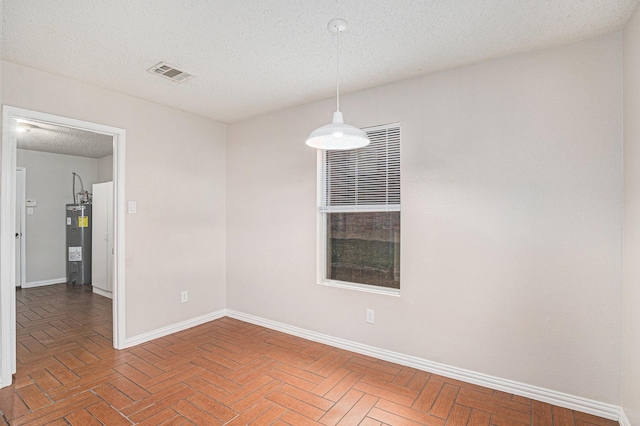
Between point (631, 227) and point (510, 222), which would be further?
point (510, 222)

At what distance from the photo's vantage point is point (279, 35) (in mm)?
2230

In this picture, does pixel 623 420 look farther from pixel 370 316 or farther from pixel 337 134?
pixel 337 134

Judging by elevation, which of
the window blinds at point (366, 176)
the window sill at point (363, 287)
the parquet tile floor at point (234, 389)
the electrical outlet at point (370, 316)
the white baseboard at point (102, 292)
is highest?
the window blinds at point (366, 176)

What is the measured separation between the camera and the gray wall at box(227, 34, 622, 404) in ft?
7.20

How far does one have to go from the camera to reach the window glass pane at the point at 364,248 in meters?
3.09

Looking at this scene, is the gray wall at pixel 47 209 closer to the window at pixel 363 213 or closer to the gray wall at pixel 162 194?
the gray wall at pixel 162 194

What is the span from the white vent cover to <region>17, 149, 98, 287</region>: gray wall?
4.75m

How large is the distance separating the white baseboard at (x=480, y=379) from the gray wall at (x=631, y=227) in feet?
0.49

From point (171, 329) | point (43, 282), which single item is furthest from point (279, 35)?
point (43, 282)

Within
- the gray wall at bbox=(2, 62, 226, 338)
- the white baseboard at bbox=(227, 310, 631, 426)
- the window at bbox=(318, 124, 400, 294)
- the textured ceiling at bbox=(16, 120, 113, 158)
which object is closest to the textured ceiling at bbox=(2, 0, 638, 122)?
the gray wall at bbox=(2, 62, 226, 338)

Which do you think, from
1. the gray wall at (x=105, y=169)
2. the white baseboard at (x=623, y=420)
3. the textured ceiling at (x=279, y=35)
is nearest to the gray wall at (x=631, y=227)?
the white baseboard at (x=623, y=420)

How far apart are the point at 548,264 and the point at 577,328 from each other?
0.44 metres

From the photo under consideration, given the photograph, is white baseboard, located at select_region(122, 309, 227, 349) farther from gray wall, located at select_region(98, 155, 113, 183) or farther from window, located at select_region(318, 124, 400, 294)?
gray wall, located at select_region(98, 155, 113, 183)

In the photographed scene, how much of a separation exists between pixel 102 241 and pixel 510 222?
578 cm
